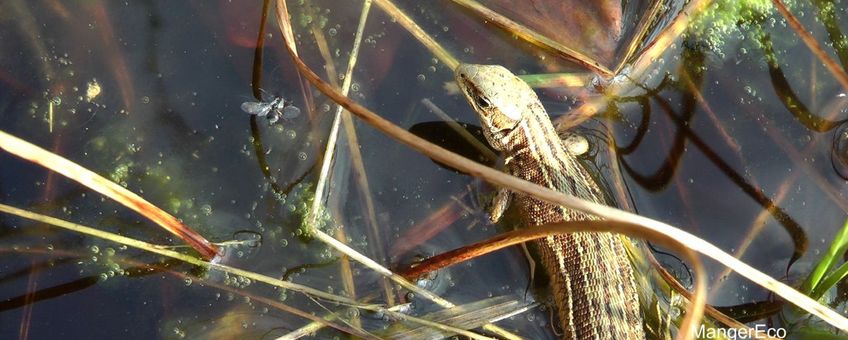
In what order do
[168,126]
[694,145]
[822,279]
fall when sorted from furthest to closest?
[694,145], [168,126], [822,279]

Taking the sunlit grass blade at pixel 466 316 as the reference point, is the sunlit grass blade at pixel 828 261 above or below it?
below

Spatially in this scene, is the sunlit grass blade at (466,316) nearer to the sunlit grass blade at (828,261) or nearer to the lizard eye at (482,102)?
the lizard eye at (482,102)

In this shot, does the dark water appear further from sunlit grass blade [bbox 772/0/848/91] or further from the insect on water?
sunlit grass blade [bbox 772/0/848/91]

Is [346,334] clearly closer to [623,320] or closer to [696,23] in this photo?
[623,320]

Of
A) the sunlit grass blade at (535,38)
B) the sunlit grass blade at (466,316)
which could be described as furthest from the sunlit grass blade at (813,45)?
the sunlit grass blade at (466,316)

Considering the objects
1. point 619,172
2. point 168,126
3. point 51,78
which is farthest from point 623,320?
point 51,78

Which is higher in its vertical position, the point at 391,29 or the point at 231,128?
the point at 391,29

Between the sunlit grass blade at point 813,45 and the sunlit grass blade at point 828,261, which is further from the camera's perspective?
the sunlit grass blade at point 813,45

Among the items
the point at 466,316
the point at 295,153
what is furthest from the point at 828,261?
the point at 295,153
